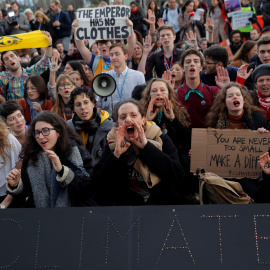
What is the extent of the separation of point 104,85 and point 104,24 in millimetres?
1993

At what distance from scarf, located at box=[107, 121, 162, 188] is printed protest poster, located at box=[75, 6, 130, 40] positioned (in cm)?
372

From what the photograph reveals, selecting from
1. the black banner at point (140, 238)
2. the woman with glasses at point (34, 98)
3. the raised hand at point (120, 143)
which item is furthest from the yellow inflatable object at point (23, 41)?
the black banner at point (140, 238)

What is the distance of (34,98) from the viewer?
23.9 feet

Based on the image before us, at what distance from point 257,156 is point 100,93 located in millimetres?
2365

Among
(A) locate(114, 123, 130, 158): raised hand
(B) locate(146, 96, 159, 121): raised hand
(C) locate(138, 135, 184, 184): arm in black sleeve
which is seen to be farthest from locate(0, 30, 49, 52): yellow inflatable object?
(C) locate(138, 135, 184, 184): arm in black sleeve

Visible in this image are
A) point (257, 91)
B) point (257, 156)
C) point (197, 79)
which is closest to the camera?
point (257, 156)

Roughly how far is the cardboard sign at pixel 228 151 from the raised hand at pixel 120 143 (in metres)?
0.73

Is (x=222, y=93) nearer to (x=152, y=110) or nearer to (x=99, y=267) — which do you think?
(x=152, y=110)

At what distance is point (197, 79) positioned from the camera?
6152 mm

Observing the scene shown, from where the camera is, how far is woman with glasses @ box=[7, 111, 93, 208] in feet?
14.9

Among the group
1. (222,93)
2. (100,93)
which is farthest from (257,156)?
(100,93)

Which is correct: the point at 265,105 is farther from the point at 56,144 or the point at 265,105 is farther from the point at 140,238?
the point at 140,238

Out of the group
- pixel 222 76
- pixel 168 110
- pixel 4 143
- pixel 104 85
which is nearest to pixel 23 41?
pixel 104 85

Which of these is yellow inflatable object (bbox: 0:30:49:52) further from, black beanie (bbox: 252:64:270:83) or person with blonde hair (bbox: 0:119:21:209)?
black beanie (bbox: 252:64:270:83)
